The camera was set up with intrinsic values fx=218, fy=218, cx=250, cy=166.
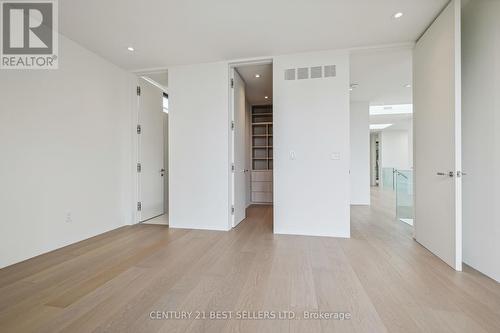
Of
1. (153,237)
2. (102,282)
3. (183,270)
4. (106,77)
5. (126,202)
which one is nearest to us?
(102,282)

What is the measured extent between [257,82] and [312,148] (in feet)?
6.62

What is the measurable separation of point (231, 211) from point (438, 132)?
295cm

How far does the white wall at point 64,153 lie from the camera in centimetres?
233

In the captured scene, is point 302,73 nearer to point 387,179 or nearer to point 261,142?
point 261,142

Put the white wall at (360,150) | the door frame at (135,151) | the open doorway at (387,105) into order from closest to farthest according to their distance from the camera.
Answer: the open doorway at (387,105)
the door frame at (135,151)
the white wall at (360,150)

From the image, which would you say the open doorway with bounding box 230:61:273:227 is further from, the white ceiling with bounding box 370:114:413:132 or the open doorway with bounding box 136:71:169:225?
the white ceiling with bounding box 370:114:413:132

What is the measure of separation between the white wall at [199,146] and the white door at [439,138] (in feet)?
8.73

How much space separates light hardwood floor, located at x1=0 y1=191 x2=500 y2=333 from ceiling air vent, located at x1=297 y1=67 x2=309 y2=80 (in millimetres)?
2391

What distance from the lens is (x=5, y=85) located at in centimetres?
228

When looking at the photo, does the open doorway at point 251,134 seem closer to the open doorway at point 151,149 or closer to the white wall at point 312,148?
the white wall at point 312,148

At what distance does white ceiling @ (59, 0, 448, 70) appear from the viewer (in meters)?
2.27

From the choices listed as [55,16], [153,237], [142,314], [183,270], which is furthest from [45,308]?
[55,16]

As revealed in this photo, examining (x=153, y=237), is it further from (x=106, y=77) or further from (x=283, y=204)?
(x=106, y=77)

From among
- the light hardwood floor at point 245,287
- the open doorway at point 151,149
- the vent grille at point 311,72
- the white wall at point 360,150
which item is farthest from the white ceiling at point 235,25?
the white wall at point 360,150
